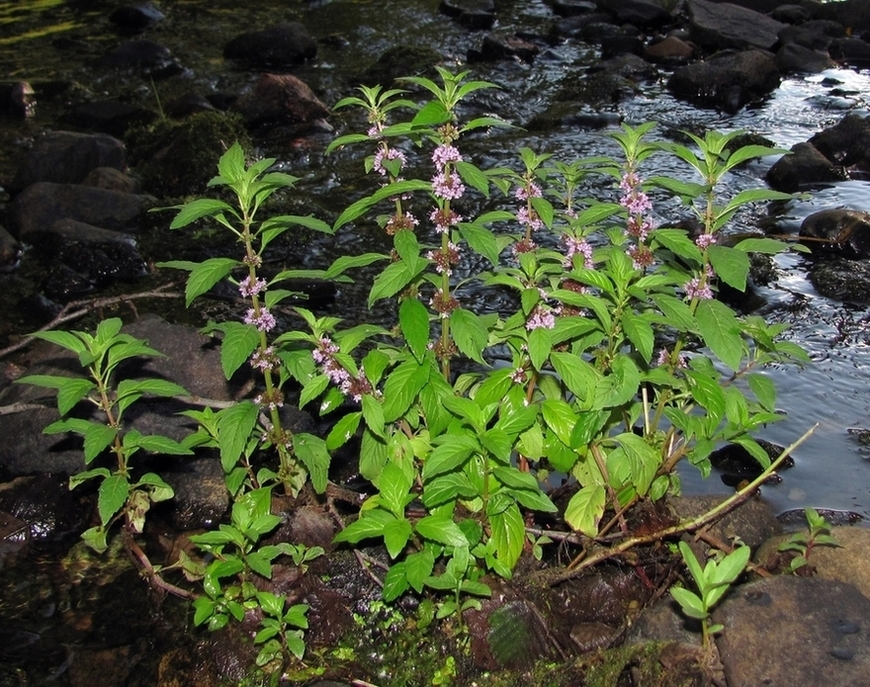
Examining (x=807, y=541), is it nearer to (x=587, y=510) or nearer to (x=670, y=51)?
(x=587, y=510)

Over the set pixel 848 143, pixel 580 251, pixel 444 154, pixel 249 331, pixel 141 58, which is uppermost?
pixel 444 154

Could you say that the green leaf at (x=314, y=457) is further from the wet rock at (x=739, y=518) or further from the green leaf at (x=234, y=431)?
the wet rock at (x=739, y=518)

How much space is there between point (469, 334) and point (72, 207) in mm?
6444

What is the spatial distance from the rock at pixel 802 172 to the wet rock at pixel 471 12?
8402mm

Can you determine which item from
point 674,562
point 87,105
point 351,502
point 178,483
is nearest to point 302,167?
point 87,105

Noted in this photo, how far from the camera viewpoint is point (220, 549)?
3627 mm

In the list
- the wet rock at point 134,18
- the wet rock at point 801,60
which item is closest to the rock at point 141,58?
the wet rock at point 134,18

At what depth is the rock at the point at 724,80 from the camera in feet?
41.8

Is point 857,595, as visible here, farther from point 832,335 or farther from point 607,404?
point 832,335

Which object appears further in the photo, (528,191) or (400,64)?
(400,64)

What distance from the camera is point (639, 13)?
16.8 metres

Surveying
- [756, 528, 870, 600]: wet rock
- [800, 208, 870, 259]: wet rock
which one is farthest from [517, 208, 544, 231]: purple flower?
[800, 208, 870, 259]: wet rock

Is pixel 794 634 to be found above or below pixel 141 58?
above

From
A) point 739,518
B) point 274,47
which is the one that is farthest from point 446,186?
point 274,47
